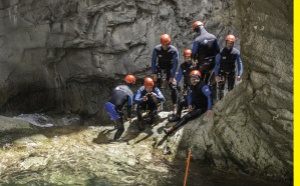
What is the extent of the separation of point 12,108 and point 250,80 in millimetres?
10258

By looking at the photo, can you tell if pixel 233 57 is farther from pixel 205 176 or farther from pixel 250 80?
pixel 205 176

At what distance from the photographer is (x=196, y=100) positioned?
9.52 metres

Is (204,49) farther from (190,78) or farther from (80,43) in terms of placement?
(80,43)

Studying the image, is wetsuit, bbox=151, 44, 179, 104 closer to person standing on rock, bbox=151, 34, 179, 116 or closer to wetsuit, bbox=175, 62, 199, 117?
person standing on rock, bbox=151, 34, 179, 116

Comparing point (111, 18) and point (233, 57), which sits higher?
point (111, 18)

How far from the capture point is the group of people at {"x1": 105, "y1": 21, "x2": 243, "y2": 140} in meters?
9.59

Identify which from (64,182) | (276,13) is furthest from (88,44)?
(276,13)

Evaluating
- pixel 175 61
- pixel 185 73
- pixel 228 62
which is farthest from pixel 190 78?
pixel 228 62

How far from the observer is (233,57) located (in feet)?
32.1

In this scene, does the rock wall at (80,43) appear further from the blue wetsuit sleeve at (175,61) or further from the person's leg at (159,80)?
the blue wetsuit sleeve at (175,61)

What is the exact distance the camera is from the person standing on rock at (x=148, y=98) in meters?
10.1

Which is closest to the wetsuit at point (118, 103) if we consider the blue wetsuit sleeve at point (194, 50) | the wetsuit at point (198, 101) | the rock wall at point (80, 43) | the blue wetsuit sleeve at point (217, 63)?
the wetsuit at point (198, 101)

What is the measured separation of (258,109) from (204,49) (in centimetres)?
282

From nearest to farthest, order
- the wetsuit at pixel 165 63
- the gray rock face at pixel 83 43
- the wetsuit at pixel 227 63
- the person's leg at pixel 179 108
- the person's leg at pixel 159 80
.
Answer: the wetsuit at pixel 227 63, the person's leg at pixel 179 108, the wetsuit at pixel 165 63, the person's leg at pixel 159 80, the gray rock face at pixel 83 43
